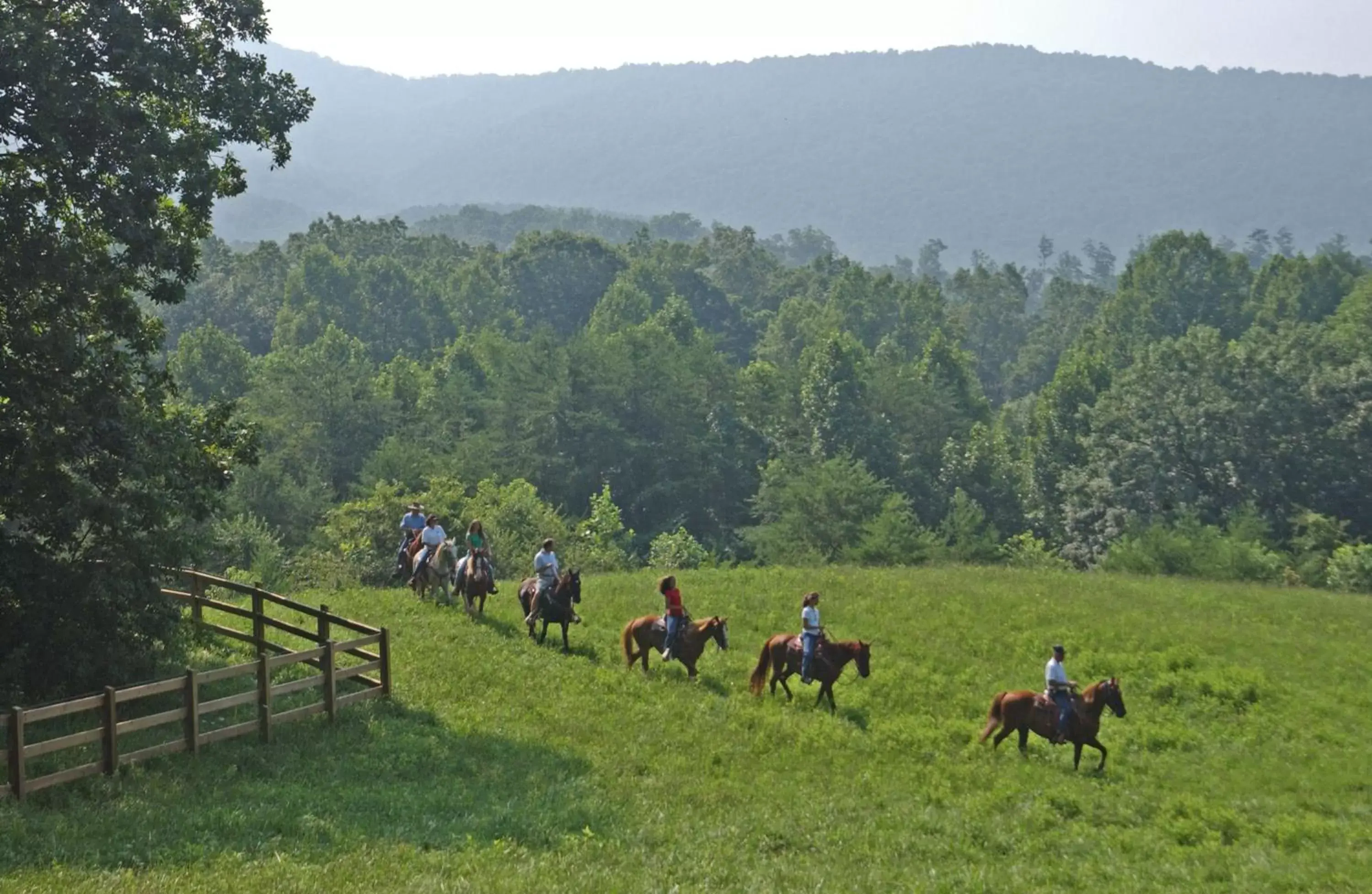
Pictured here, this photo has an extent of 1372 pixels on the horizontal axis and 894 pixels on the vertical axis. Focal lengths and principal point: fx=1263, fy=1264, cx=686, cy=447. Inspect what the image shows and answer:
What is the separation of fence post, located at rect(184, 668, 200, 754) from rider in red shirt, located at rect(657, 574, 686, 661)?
1006cm

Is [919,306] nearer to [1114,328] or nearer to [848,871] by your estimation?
[1114,328]

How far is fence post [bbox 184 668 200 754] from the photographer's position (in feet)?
58.9

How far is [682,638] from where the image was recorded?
86.3ft

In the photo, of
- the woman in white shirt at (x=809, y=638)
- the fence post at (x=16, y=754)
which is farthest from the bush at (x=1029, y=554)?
the fence post at (x=16, y=754)

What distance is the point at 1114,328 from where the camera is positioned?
128m

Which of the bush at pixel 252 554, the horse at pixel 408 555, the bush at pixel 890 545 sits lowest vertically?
the bush at pixel 252 554

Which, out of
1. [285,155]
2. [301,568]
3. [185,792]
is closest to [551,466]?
[301,568]

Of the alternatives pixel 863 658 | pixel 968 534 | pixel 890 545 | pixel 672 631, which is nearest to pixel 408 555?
pixel 672 631

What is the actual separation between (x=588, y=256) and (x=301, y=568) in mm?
104284

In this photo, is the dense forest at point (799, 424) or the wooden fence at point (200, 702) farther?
the dense forest at point (799, 424)

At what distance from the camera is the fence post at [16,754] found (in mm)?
15617

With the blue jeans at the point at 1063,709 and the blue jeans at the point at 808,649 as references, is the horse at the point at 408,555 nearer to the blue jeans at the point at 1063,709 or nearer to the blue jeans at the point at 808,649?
the blue jeans at the point at 808,649

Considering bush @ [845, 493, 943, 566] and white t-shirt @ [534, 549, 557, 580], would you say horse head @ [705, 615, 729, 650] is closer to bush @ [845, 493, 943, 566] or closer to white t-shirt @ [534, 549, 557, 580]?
white t-shirt @ [534, 549, 557, 580]

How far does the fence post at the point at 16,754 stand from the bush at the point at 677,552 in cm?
4430
